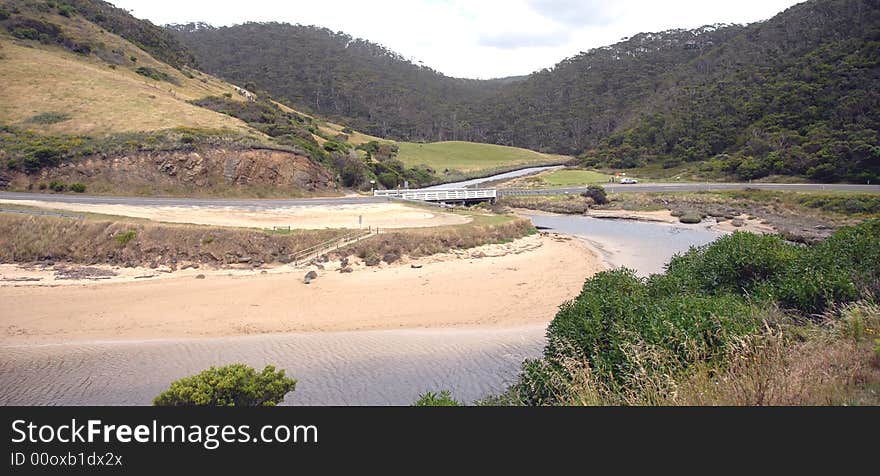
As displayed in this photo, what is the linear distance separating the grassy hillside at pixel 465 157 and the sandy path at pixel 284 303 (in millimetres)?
52677

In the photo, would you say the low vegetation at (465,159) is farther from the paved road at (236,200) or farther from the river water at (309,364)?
the river water at (309,364)

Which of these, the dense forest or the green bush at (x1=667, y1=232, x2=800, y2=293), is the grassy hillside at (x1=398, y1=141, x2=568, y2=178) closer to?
the dense forest

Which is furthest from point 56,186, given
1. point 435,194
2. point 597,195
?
point 597,195

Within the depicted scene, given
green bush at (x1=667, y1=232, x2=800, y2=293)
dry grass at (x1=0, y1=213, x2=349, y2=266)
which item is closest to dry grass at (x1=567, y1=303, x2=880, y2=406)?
green bush at (x1=667, y1=232, x2=800, y2=293)

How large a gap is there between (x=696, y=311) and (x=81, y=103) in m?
45.6

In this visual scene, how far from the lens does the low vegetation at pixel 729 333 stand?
14.7 feet

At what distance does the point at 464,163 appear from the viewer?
265ft

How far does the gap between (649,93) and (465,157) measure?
46.4 metres

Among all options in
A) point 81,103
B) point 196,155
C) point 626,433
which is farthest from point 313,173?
point 626,433

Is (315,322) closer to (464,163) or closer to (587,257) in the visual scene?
(587,257)

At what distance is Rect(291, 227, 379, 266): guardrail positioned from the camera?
1822 centimetres

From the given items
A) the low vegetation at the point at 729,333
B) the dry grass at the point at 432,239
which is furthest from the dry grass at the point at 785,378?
the dry grass at the point at 432,239

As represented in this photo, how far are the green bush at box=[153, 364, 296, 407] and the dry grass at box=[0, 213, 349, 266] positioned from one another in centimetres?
1189

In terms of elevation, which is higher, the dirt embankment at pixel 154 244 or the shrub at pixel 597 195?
the shrub at pixel 597 195
